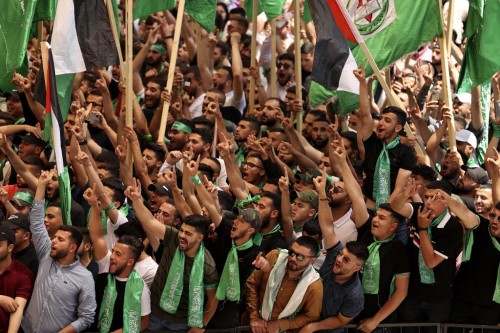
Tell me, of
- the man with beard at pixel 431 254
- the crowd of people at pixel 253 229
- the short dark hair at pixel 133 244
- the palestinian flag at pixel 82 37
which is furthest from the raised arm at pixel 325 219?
the palestinian flag at pixel 82 37

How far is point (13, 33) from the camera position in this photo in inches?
564

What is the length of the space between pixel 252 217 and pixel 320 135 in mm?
3003

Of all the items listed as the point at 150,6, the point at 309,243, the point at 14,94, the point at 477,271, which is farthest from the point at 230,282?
the point at 14,94

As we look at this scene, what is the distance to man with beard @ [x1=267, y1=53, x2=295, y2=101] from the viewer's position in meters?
17.2

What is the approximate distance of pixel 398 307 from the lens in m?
12.8

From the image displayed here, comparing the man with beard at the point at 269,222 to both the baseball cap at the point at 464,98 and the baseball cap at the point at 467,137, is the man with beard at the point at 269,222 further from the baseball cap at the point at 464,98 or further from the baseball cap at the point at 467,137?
the baseball cap at the point at 464,98

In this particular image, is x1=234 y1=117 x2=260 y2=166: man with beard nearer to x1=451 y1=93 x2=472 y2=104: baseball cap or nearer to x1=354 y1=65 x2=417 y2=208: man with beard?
x1=354 y1=65 x2=417 y2=208: man with beard

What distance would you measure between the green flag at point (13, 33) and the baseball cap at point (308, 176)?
9.18ft

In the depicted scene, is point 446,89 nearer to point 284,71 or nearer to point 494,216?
point 494,216

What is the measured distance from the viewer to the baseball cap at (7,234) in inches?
479

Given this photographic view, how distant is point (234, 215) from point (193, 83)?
399 cm

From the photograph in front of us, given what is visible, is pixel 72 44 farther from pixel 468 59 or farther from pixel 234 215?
pixel 468 59

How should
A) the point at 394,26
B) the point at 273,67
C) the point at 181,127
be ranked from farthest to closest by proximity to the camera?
the point at 273,67 < the point at 181,127 < the point at 394,26

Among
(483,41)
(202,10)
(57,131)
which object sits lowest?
(57,131)
